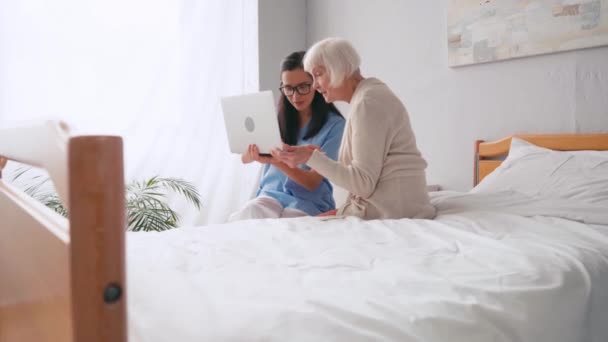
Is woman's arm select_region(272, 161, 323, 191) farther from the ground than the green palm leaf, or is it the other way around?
woman's arm select_region(272, 161, 323, 191)

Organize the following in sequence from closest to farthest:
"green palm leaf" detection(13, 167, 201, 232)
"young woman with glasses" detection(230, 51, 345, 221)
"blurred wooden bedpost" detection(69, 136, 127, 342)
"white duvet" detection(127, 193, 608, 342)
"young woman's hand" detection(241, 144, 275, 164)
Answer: "blurred wooden bedpost" detection(69, 136, 127, 342)
"white duvet" detection(127, 193, 608, 342)
"young woman's hand" detection(241, 144, 275, 164)
"young woman with glasses" detection(230, 51, 345, 221)
"green palm leaf" detection(13, 167, 201, 232)

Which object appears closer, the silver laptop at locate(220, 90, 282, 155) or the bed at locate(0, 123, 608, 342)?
the bed at locate(0, 123, 608, 342)

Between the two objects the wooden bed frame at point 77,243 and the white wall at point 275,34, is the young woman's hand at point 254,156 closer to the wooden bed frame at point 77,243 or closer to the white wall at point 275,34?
the wooden bed frame at point 77,243

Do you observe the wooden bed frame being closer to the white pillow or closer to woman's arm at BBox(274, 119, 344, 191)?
woman's arm at BBox(274, 119, 344, 191)

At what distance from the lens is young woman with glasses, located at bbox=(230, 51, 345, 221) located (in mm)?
2027

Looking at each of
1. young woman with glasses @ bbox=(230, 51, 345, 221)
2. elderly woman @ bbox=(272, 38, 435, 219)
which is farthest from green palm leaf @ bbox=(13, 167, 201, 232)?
elderly woman @ bbox=(272, 38, 435, 219)

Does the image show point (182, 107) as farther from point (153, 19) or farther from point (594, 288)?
point (594, 288)

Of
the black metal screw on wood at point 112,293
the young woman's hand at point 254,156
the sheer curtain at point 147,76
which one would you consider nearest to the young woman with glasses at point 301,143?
the young woman's hand at point 254,156

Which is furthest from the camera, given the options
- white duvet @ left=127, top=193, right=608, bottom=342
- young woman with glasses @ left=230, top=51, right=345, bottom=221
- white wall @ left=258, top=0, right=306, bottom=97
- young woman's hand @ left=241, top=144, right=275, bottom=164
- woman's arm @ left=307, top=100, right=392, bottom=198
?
white wall @ left=258, top=0, right=306, bottom=97

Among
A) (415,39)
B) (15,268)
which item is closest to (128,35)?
(415,39)

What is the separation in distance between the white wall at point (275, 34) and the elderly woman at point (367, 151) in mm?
1610

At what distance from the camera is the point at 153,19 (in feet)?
9.59

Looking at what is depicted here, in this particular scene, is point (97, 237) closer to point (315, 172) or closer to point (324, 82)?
point (324, 82)

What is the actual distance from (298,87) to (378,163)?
2.15 feet
